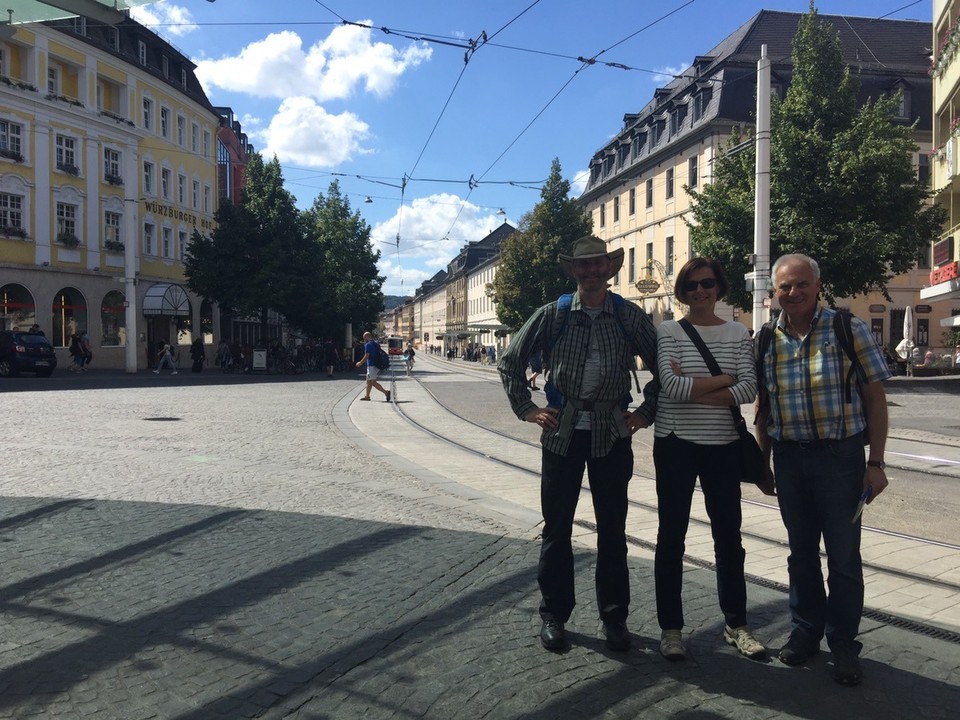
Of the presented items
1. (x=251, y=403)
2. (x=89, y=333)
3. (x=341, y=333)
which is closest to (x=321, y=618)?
(x=251, y=403)

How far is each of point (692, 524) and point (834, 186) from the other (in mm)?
19708

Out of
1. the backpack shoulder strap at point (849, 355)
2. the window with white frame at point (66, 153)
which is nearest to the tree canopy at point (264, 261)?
the window with white frame at point (66, 153)

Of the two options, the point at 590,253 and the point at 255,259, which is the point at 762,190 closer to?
the point at 590,253

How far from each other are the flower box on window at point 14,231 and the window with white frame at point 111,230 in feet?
14.6

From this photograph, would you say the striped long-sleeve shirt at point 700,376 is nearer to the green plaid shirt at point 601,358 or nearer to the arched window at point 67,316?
the green plaid shirt at point 601,358

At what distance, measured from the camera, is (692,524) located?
621 cm

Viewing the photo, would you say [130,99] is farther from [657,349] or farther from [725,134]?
[657,349]

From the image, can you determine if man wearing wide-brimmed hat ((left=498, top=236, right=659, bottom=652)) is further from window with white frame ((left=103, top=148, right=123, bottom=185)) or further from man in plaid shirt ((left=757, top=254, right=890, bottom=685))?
window with white frame ((left=103, top=148, right=123, bottom=185))

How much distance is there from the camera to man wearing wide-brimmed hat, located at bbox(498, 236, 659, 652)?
3.48 m

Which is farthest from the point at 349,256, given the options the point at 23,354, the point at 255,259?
the point at 23,354

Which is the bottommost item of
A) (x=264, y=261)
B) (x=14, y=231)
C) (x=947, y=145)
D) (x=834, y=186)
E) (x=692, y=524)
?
(x=692, y=524)

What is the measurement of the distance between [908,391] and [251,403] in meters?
17.1

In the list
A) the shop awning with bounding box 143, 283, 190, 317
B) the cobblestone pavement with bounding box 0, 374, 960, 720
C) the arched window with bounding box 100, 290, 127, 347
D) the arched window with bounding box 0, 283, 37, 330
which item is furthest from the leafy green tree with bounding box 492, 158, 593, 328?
the cobblestone pavement with bounding box 0, 374, 960, 720

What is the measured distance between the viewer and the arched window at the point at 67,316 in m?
35.5
